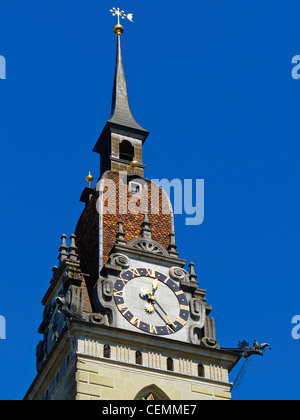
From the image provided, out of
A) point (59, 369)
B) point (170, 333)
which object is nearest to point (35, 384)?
point (59, 369)

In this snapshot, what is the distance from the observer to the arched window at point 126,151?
5784cm

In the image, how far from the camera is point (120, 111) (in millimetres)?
59906

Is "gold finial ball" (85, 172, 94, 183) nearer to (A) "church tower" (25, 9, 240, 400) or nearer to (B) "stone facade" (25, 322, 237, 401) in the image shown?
(A) "church tower" (25, 9, 240, 400)

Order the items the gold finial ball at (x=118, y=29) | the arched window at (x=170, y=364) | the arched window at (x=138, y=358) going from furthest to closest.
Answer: the gold finial ball at (x=118, y=29) → the arched window at (x=170, y=364) → the arched window at (x=138, y=358)

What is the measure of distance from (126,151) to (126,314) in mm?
10789

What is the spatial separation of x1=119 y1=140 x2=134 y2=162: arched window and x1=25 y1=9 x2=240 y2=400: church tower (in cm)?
166

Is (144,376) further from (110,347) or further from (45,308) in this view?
(45,308)

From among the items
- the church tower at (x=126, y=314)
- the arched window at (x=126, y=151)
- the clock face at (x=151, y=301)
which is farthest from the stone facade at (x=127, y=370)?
the arched window at (x=126, y=151)

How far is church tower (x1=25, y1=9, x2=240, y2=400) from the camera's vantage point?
158 feet

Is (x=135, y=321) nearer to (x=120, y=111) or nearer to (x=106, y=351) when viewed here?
(x=106, y=351)

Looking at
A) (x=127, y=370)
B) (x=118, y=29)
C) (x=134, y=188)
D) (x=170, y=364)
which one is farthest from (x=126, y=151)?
(x=127, y=370)

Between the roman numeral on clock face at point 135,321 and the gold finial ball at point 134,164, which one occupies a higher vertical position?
the gold finial ball at point 134,164

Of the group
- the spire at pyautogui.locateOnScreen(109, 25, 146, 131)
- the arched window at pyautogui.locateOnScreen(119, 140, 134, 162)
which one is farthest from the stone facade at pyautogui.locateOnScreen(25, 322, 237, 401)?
the spire at pyautogui.locateOnScreen(109, 25, 146, 131)

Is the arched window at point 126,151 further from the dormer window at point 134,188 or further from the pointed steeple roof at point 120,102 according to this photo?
the dormer window at point 134,188
